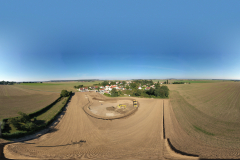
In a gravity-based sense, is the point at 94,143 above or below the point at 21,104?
below

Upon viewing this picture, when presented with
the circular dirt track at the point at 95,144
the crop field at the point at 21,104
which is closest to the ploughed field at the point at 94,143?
the circular dirt track at the point at 95,144

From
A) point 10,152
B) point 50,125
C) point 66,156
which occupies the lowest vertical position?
point 50,125

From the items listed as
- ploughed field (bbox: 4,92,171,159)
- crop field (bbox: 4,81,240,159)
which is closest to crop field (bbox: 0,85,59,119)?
crop field (bbox: 4,81,240,159)

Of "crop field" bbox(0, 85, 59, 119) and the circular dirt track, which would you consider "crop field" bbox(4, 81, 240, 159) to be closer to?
the circular dirt track

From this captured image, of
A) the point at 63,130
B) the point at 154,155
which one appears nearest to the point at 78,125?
the point at 63,130

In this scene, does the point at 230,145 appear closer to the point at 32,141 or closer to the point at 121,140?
the point at 121,140

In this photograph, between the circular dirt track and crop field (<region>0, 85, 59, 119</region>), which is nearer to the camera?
the circular dirt track

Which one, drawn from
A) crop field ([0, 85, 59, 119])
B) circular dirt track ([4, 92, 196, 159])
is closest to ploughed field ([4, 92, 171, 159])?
circular dirt track ([4, 92, 196, 159])

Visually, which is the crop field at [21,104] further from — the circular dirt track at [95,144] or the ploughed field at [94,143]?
the circular dirt track at [95,144]

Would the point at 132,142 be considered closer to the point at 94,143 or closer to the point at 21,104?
the point at 94,143

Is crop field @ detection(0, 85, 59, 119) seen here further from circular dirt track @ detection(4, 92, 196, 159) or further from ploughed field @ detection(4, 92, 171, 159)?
circular dirt track @ detection(4, 92, 196, 159)

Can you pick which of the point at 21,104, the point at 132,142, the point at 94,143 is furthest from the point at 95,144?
the point at 21,104
